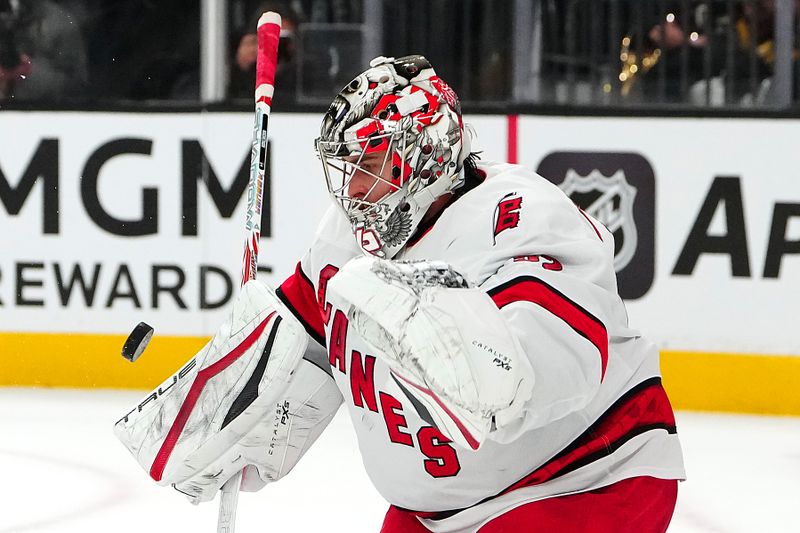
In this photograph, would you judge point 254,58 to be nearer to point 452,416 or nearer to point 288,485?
point 288,485

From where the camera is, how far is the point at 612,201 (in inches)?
167

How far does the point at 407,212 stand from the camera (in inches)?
65.7

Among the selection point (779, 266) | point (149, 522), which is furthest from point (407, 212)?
point (779, 266)

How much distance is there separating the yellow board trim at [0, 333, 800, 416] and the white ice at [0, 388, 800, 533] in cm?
7

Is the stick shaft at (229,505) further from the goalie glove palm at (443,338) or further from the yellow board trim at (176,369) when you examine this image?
the yellow board trim at (176,369)

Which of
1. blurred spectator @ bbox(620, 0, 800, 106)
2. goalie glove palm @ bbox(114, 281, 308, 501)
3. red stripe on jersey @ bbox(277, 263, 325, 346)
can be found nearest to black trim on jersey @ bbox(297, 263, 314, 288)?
red stripe on jersey @ bbox(277, 263, 325, 346)

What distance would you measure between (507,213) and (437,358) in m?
0.34

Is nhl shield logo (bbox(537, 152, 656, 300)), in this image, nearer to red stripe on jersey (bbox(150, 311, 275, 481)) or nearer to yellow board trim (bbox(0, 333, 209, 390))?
yellow board trim (bbox(0, 333, 209, 390))

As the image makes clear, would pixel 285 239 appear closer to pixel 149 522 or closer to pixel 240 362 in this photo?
pixel 149 522

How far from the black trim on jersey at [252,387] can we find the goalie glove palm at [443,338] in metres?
0.46

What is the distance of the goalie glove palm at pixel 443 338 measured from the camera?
1.27 m

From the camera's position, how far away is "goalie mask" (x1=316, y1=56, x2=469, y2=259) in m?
1.63

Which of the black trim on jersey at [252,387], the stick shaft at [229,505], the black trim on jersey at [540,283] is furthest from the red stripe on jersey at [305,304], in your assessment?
the black trim on jersey at [540,283]

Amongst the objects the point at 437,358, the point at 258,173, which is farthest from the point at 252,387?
the point at 437,358
